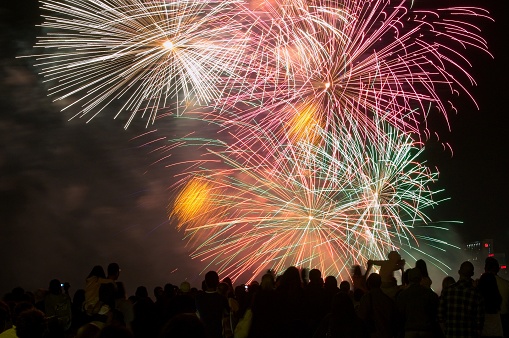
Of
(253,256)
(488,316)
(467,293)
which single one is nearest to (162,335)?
(467,293)

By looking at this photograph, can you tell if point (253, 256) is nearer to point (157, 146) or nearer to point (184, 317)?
point (157, 146)

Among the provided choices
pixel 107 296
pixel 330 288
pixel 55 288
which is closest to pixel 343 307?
pixel 107 296

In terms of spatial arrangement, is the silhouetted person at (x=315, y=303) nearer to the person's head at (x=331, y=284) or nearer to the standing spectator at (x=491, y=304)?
the person's head at (x=331, y=284)

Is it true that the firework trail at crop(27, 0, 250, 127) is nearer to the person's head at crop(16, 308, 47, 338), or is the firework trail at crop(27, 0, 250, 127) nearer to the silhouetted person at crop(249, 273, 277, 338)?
the silhouetted person at crop(249, 273, 277, 338)

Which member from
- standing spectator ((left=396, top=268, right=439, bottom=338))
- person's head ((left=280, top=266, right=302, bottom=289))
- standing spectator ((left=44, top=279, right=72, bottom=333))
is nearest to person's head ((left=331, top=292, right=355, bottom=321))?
person's head ((left=280, top=266, right=302, bottom=289))

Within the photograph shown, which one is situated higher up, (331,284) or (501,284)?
(331,284)

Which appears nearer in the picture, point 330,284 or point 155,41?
point 330,284

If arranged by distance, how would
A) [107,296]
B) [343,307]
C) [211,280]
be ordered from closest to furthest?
[343,307], [107,296], [211,280]

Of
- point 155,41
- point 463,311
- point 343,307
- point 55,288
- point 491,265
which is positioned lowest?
point 463,311

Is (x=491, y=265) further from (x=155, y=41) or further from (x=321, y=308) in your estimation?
(x=155, y=41)
